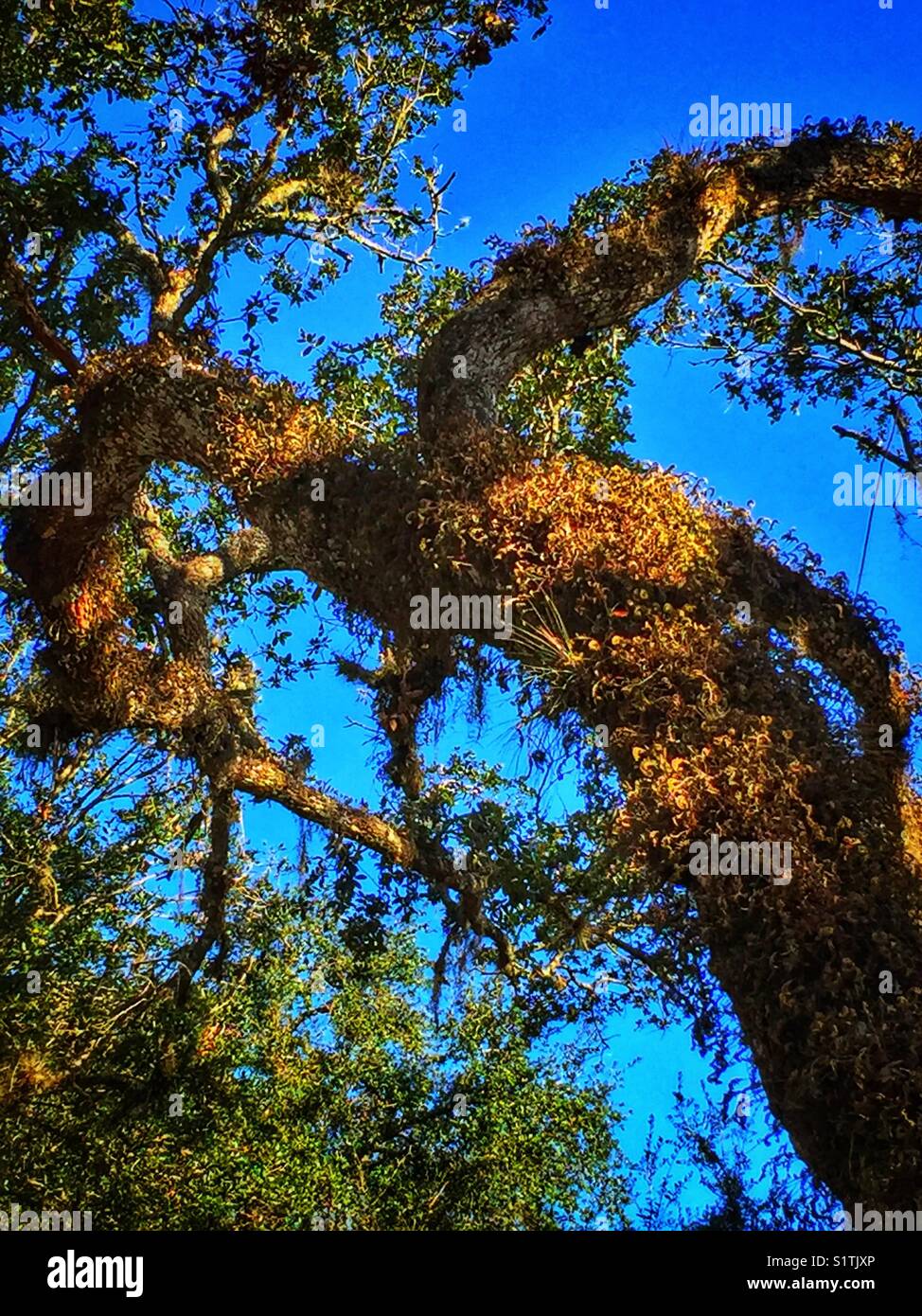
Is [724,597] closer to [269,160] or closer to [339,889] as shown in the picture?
[339,889]

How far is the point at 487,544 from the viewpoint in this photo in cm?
479

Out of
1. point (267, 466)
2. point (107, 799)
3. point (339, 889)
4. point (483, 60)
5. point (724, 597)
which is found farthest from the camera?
point (107, 799)

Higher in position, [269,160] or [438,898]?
[269,160]

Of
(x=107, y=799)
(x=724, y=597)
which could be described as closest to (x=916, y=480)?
(x=724, y=597)

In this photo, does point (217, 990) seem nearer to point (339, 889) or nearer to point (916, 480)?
point (339, 889)

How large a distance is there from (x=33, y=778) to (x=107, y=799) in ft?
6.77

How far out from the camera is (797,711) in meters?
4.39

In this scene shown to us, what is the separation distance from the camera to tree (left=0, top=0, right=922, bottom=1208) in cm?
384

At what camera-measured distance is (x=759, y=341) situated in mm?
9688

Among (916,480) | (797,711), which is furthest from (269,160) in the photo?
(797,711)

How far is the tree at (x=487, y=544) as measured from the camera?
3.84m

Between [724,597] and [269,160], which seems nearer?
[724,597]
